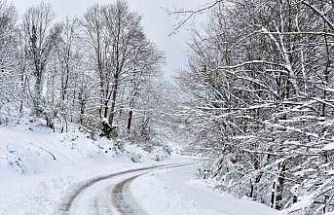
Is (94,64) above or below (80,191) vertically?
above

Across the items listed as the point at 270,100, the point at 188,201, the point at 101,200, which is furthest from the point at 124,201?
the point at 270,100

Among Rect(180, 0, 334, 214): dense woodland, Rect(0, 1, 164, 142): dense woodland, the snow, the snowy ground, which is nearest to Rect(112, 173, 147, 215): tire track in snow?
the snowy ground

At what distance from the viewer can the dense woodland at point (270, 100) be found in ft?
16.9

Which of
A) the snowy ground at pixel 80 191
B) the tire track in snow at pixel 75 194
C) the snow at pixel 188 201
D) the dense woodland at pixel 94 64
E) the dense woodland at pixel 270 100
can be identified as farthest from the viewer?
the dense woodland at pixel 94 64

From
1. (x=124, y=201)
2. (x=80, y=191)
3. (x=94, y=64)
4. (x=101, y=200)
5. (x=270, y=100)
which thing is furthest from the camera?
(x=94, y=64)

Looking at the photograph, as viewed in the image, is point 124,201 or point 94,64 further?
point 94,64

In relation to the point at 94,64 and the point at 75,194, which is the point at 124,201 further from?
the point at 94,64

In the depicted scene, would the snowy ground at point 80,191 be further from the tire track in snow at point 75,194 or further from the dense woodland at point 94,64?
the dense woodland at point 94,64

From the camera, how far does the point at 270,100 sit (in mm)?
5953

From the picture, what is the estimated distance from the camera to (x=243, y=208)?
13.5 m

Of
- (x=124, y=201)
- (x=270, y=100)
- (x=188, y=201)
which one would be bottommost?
(x=124, y=201)

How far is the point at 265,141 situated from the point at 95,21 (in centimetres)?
3513

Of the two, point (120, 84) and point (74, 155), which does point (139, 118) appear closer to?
point (120, 84)

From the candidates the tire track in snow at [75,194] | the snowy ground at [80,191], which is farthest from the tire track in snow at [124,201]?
the tire track in snow at [75,194]
